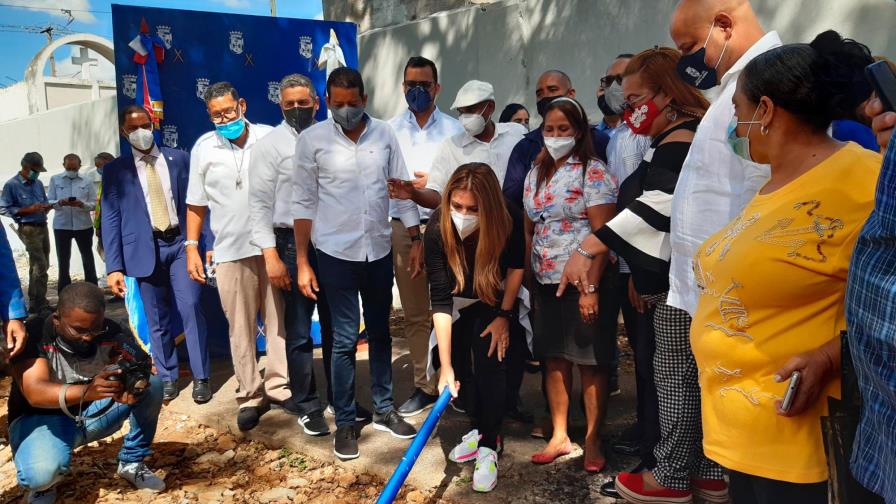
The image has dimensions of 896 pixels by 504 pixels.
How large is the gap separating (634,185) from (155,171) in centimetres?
326

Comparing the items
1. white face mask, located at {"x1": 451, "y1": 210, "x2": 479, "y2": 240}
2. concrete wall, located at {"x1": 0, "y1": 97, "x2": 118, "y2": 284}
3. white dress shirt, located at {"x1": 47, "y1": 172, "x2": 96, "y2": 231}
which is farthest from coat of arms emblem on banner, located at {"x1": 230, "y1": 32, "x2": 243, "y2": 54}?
concrete wall, located at {"x1": 0, "y1": 97, "x2": 118, "y2": 284}

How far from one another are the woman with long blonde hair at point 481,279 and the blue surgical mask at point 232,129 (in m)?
1.63

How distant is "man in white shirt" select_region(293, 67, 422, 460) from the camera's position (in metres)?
3.49

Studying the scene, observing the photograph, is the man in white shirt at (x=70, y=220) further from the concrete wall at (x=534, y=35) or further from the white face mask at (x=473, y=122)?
the white face mask at (x=473, y=122)

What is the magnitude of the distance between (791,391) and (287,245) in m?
2.91

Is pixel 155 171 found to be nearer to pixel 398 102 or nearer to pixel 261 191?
pixel 261 191

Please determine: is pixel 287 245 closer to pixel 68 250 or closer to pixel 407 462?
pixel 407 462

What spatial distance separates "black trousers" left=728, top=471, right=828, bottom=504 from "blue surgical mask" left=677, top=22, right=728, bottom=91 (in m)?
1.36

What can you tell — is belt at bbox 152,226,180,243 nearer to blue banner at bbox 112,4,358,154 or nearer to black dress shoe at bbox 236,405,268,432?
blue banner at bbox 112,4,358,154

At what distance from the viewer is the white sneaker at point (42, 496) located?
3105 mm

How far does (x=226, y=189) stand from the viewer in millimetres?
4168

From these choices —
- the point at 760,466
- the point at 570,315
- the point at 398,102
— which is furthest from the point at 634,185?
the point at 398,102

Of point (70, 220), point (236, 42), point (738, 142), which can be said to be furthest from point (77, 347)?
point (70, 220)

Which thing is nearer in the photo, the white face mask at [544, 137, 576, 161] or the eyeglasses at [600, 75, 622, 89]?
the white face mask at [544, 137, 576, 161]
